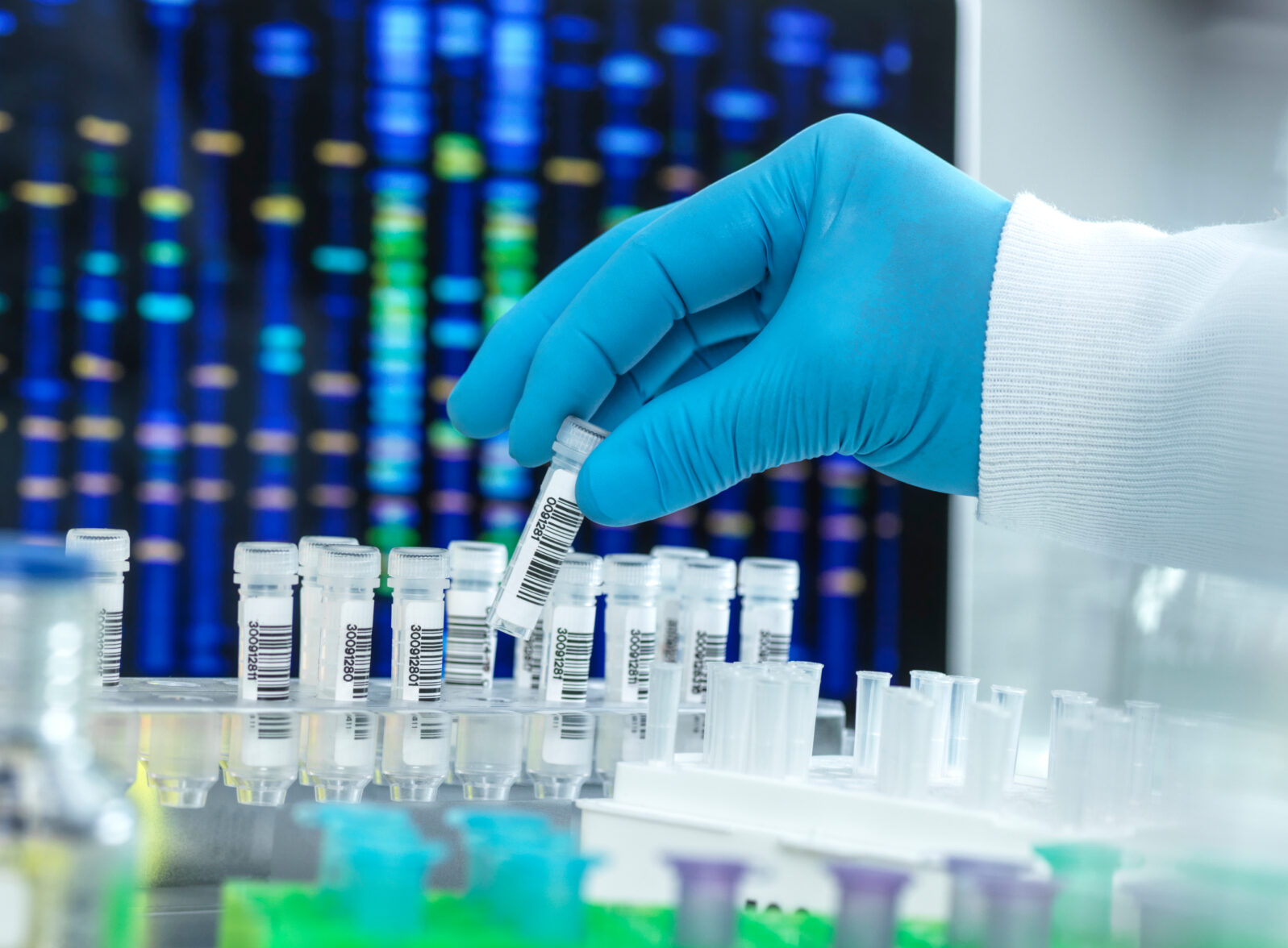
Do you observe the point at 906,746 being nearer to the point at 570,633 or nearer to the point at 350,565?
the point at 570,633

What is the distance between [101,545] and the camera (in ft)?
4.17

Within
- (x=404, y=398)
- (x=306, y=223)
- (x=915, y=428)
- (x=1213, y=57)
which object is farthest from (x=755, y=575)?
(x=1213, y=57)

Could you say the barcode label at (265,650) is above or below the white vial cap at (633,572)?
below

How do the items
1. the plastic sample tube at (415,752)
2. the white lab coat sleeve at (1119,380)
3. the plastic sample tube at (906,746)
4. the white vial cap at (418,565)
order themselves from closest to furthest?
1. the plastic sample tube at (906,746)
2. the white lab coat sleeve at (1119,380)
3. the plastic sample tube at (415,752)
4. the white vial cap at (418,565)

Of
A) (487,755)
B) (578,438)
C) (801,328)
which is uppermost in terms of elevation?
(801,328)

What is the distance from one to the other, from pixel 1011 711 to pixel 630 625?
1.68 ft

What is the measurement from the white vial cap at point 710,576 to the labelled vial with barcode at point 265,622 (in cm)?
52

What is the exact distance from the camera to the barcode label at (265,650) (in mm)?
1266

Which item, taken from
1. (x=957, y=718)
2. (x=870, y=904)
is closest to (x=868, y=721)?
(x=957, y=718)

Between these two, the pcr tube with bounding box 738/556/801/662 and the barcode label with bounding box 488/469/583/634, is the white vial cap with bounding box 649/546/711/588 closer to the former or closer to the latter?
the pcr tube with bounding box 738/556/801/662

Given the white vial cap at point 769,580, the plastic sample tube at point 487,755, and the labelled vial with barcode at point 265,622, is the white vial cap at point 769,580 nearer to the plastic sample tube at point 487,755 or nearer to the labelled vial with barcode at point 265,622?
the plastic sample tube at point 487,755

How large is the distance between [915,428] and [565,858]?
79 cm

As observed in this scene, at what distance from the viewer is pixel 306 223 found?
6.68 feet

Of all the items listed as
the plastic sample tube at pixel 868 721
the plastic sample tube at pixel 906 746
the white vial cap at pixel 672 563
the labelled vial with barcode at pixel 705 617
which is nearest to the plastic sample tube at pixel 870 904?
the plastic sample tube at pixel 906 746
